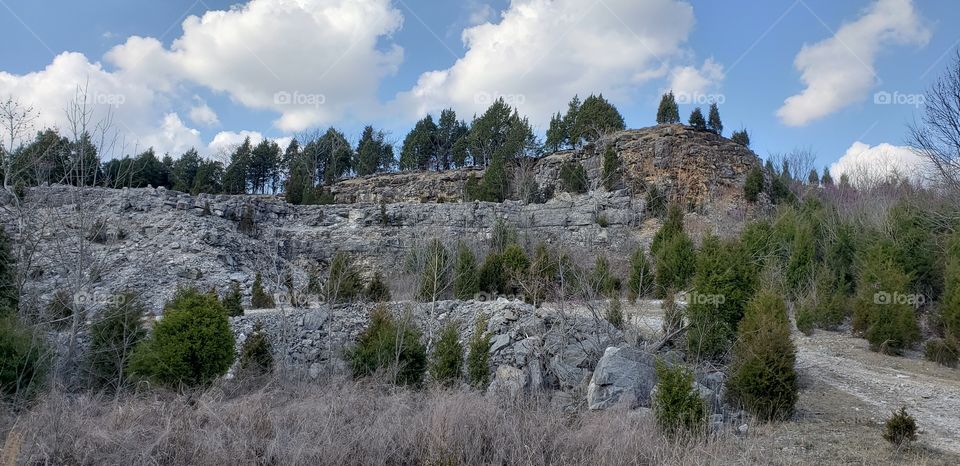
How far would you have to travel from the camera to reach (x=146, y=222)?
25.5m

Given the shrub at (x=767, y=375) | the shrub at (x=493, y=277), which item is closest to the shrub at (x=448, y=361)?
the shrub at (x=767, y=375)

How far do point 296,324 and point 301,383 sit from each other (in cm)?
423

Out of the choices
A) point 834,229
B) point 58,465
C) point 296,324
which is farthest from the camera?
point 834,229

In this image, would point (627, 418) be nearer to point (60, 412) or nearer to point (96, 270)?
point (60, 412)

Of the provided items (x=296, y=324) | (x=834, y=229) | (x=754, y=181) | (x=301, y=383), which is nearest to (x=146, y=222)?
(x=296, y=324)

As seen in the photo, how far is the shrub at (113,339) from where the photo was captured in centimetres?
895

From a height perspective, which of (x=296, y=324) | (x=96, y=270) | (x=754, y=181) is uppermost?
(x=754, y=181)

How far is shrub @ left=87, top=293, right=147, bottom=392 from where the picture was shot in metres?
8.95

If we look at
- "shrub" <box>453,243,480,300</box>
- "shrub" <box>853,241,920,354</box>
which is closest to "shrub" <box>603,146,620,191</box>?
"shrub" <box>453,243,480,300</box>

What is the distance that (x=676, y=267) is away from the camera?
17438 mm

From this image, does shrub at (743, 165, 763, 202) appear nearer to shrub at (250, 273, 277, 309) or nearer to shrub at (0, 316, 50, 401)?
shrub at (250, 273, 277, 309)

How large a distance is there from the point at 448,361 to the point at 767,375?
4.63 m

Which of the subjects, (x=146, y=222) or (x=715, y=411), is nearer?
(x=715, y=411)

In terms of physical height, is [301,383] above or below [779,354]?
below
